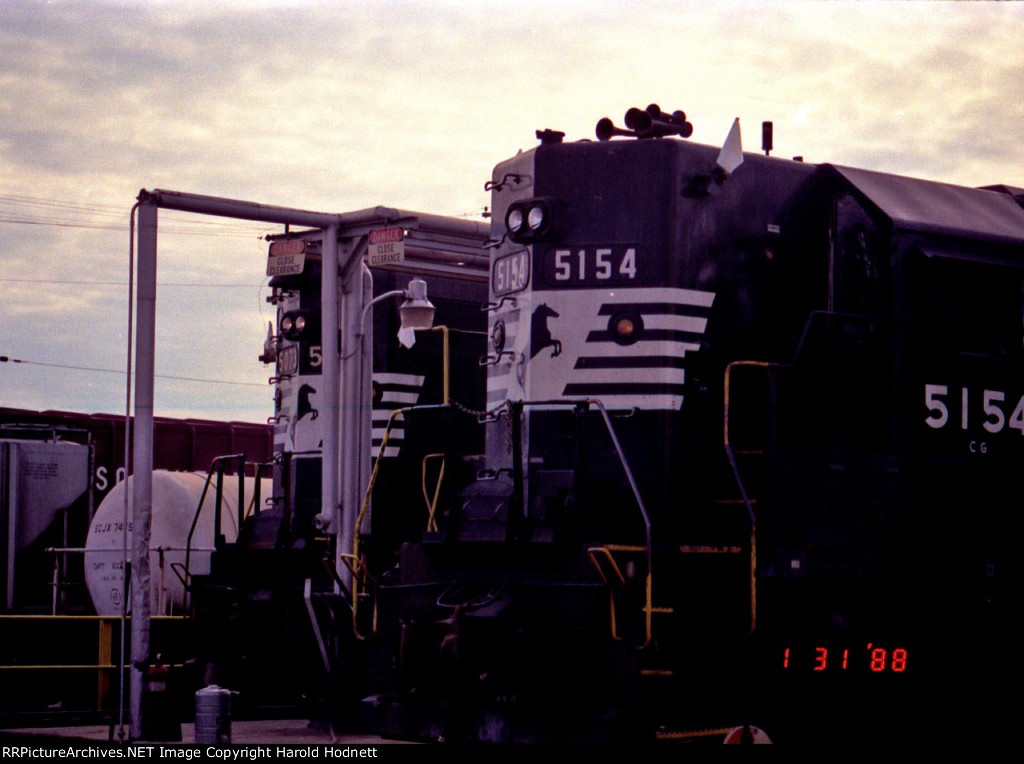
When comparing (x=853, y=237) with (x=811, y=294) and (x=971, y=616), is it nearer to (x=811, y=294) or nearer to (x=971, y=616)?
(x=811, y=294)

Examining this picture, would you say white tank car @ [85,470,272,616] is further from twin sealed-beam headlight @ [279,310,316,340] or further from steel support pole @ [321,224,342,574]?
steel support pole @ [321,224,342,574]

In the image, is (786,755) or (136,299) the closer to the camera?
(786,755)

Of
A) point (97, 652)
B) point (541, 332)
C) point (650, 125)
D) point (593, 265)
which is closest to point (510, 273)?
point (541, 332)

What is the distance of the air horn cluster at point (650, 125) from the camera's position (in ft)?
30.6

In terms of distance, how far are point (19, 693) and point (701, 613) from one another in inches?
341

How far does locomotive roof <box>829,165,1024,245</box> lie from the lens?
30.6 feet

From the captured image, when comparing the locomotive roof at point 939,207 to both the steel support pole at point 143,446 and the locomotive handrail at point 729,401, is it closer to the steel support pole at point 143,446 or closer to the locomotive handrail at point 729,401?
the locomotive handrail at point 729,401

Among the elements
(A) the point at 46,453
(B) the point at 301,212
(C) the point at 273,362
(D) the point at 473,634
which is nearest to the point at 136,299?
(B) the point at 301,212

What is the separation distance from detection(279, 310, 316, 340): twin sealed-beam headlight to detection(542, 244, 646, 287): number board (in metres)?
5.05

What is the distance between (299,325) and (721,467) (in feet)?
19.8

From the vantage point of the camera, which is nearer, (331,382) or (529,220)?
(529,220)

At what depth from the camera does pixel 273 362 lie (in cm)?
1529

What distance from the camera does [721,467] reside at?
30.1ft

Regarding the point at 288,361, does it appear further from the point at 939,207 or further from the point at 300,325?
the point at 939,207
